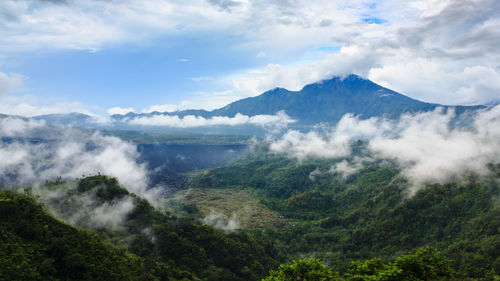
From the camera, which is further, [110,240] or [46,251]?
[110,240]

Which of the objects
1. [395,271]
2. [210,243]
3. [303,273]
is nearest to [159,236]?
[210,243]

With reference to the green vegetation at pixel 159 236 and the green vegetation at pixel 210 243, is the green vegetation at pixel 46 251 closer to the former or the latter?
the green vegetation at pixel 210 243

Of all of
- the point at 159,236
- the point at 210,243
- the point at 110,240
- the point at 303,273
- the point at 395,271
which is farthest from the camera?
the point at 210,243

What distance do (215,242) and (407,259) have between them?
9701 cm

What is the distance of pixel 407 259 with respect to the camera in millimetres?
48875

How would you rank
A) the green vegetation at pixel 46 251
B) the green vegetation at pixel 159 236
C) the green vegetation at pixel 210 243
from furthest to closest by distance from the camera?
the green vegetation at pixel 159 236 < the green vegetation at pixel 46 251 < the green vegetation at pixel 210 243

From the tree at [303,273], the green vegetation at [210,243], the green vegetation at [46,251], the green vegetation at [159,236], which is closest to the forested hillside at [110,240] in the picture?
the green vegetation at [159,236]

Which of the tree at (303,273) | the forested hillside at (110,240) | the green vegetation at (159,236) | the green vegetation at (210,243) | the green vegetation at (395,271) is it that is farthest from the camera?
the green vegetation at (159,236)

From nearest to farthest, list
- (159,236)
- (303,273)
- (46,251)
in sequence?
(303,273), (46,251), (159,236)

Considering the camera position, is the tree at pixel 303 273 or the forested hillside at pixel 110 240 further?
the forested hillside at pixel 110 240

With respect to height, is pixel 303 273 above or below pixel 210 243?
above

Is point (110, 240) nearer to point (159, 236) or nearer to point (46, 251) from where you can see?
point (159, 236)

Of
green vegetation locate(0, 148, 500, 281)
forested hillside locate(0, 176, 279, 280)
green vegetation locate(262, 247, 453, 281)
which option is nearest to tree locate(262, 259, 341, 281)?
green vegetation locate(262, 247, 453, 281)

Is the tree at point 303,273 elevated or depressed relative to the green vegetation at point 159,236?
elevated
